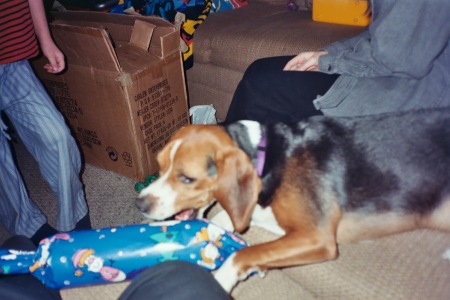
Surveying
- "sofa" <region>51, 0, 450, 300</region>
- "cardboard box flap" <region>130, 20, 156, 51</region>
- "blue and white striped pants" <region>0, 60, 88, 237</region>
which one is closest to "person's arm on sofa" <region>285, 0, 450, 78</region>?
"sofa" <region>51, 0, 450, 300</region>

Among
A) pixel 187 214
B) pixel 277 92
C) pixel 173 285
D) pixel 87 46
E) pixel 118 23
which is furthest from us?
pixel 118 23

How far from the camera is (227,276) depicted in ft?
4.73

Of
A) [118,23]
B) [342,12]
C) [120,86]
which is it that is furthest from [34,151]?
[342,12]

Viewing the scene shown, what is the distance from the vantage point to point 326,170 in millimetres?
1625

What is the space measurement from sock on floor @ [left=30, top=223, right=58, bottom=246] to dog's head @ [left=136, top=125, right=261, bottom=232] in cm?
123

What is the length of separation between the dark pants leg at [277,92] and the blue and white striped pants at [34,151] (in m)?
1.11

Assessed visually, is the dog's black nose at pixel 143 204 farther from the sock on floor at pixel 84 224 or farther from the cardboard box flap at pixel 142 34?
the cardboard box flap at pixel 142 34

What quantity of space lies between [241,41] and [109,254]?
223 cm

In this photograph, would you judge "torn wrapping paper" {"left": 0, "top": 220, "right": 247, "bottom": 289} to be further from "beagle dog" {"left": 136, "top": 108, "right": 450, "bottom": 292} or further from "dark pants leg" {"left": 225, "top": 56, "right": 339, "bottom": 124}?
"dark pants leg" {"left": 225, "top": 56, "right": 339, "bottom": 124}

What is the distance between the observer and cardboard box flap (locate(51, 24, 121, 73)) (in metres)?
2.43

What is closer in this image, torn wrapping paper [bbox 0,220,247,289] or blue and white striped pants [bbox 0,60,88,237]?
torn wrapping paper [bbox 0,220,247,289]

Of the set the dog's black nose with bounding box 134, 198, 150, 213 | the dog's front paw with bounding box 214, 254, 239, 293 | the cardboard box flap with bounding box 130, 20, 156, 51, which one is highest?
the cardboard box flap with bounding box 130, 20, 156, 51

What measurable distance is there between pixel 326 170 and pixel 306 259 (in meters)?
0.41

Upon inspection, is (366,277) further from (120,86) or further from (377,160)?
(120,86)
